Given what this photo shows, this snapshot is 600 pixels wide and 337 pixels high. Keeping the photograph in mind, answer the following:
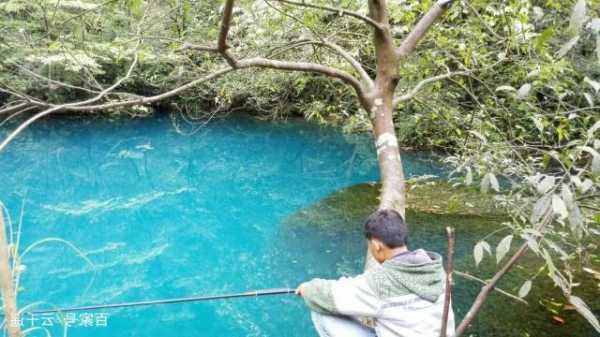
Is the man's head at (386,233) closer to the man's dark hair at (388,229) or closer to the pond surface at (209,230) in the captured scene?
the man's dark hair at (388,229)

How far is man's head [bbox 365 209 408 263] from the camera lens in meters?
1.59

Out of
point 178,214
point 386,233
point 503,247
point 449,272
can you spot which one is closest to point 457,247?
point 386,233

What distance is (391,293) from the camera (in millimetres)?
1531

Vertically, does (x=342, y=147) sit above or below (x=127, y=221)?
above

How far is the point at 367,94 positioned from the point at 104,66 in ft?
37.7

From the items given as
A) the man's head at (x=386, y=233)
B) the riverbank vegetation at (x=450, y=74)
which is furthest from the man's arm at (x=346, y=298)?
the riverbank vegetation at (x=450, y=74)

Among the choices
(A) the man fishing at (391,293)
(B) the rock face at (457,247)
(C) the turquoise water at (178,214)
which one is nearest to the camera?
(A) the man fishing at (391,293)

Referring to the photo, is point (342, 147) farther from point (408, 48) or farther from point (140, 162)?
point (408, 48)

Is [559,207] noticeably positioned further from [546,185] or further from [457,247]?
[457,247]

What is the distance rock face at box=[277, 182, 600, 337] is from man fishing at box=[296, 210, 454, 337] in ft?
6.71

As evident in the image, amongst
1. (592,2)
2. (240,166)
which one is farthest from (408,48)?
(240,166)

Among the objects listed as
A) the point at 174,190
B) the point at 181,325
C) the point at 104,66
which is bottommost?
the point at 181,325

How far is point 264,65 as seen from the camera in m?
1.79

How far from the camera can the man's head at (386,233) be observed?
1.59m
